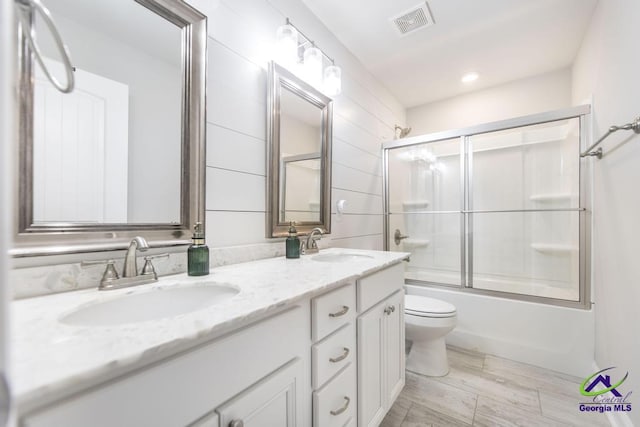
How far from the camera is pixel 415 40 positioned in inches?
80.3

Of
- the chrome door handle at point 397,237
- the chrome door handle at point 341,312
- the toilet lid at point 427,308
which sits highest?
the chrome door handle at point 397,237

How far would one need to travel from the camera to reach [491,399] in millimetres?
1547

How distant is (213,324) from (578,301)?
241cm

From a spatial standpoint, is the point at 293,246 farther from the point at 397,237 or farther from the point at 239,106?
the point at 397,237

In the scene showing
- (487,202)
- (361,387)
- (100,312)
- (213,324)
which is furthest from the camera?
(487,202)

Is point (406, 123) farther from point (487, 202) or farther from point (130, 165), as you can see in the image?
point (130, 165)

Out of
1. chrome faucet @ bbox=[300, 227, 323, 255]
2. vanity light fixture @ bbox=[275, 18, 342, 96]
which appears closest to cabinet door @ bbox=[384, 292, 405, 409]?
chrome faucet @ bbox=[300, 227, 323, 255]

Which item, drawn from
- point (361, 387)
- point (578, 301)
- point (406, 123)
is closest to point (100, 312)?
point (361, 387)

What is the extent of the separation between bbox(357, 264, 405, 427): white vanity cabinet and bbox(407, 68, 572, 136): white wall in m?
2.17

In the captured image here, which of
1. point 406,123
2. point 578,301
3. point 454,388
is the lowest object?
point 454,388

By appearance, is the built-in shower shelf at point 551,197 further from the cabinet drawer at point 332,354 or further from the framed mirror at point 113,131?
the framed mirror at point 113,131

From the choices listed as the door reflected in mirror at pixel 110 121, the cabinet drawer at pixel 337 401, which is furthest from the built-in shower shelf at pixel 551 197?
the door reflected in mirror at pixel 110 121

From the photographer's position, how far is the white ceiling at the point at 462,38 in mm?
1723

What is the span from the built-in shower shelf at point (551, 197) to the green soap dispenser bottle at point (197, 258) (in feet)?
8.29
